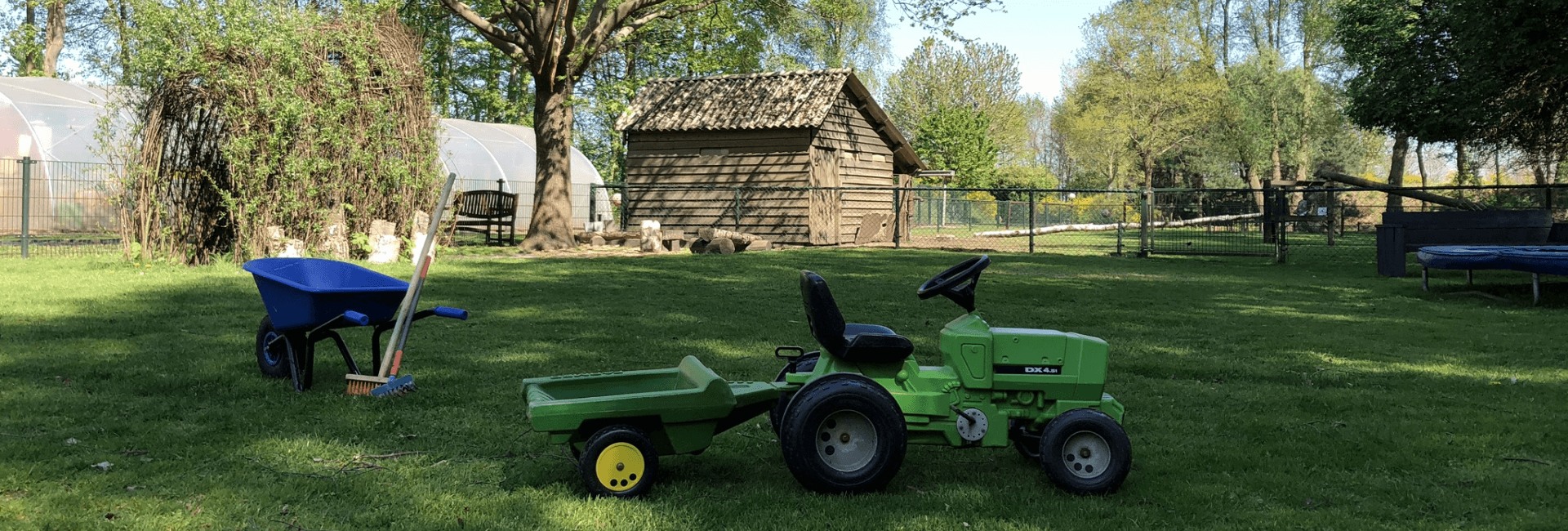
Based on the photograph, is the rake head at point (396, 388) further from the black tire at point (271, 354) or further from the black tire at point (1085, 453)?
the black tire at point (1085, 453)

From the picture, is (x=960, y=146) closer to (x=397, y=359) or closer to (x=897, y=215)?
(x=897, y=215)

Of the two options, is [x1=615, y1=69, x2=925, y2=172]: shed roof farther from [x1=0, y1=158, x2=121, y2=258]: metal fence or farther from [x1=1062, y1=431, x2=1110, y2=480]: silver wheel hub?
[x1=1062, y1=431, x2=1110, y2=480]: silver wheel hub

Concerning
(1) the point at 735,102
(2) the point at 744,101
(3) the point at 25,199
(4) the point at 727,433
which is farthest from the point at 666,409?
(1) the point at 735,102

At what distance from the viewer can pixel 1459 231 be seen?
52.6 ft

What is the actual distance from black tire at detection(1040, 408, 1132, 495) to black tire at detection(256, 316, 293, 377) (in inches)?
173

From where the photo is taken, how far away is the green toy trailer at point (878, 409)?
4301mm

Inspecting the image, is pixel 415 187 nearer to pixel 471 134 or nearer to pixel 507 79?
pixel 471 134

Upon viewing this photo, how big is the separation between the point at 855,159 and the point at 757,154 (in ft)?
10.4

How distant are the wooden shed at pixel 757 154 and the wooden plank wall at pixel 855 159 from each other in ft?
0.13

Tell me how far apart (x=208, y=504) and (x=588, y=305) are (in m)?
6.93

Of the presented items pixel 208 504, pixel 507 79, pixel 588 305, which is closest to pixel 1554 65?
pixel 588 305

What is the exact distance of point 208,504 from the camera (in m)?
4.00

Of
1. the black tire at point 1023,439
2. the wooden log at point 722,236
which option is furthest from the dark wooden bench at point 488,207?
the black tire at point 1023,439

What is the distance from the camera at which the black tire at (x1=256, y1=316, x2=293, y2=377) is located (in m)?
6.54
